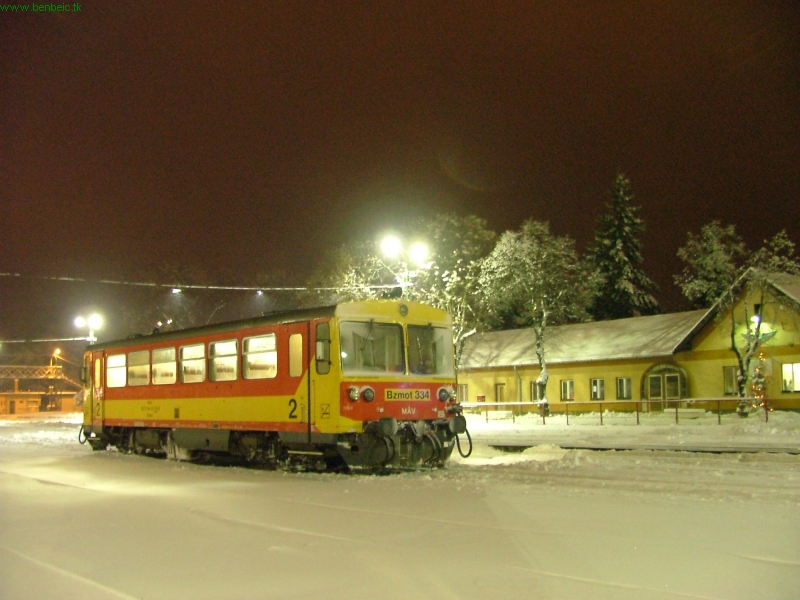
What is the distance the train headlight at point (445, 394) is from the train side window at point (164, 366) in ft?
23.1

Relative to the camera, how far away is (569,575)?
739 centimetres

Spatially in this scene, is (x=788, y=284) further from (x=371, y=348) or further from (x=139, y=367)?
(x=139, y=367)

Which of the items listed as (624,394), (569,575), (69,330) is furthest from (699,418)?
(69,330)

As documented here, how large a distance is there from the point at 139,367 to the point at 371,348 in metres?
8.72

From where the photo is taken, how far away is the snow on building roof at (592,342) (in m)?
43.3

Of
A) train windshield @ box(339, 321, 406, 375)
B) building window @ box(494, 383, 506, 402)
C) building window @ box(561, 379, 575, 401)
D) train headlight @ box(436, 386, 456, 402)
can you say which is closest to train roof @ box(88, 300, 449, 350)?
train windshield @ box(339, 321, 406, 375)

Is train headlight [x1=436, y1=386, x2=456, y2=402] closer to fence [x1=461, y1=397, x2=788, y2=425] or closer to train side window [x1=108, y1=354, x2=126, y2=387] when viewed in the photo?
train side window [x1=108, y1=354, x2=126, y2=387]

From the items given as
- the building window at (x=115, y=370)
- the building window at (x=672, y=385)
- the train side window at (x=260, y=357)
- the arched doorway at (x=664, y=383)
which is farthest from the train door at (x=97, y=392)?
the building window at (x=672, y=385)

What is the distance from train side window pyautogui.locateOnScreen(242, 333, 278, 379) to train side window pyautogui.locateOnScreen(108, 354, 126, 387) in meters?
6.60

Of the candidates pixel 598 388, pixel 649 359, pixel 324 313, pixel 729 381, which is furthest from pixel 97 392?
pixel 729 381

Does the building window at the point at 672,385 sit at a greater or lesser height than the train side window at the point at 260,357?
lesser

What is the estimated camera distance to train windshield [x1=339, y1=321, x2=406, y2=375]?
50.4ft

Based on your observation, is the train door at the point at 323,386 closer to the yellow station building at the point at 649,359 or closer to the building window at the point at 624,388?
the yellow station building at the point at 649,359

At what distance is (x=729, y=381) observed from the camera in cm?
3972
